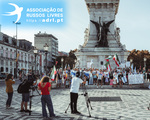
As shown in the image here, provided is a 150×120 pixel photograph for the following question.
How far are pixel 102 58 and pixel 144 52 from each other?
52.0 m

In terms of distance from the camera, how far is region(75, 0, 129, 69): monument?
40281mm

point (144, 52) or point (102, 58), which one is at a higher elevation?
point (144, 52)

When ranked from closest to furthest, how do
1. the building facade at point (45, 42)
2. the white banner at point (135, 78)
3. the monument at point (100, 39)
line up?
the white banner at point (135, 78) → the monument at point (100, 39) → the building facade at point (45, 42)

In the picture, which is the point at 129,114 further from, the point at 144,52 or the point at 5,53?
the point at 144,52

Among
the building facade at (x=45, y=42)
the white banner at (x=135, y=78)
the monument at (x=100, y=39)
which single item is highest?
the building facade at (x=45, y=42)

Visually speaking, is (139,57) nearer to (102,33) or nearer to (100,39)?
(102,33)

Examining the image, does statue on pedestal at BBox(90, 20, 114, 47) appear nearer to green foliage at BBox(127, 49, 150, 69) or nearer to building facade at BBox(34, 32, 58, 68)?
green foliage at BBox(127, 49, 150, 69)

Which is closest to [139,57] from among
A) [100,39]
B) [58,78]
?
[100,39]

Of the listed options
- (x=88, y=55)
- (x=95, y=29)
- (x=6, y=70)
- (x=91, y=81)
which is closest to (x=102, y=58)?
(x=88, y=55)

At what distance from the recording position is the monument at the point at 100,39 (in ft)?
132

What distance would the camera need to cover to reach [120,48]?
133 feet

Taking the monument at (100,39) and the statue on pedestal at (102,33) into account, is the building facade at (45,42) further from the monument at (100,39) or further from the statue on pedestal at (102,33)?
the statue on pedestal at (102,33)

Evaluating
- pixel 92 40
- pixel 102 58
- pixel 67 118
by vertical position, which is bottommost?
pixel 67 118

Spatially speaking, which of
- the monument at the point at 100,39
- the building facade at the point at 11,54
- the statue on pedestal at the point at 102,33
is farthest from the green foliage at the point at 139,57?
the statue on pedestal at the point at 102,33
